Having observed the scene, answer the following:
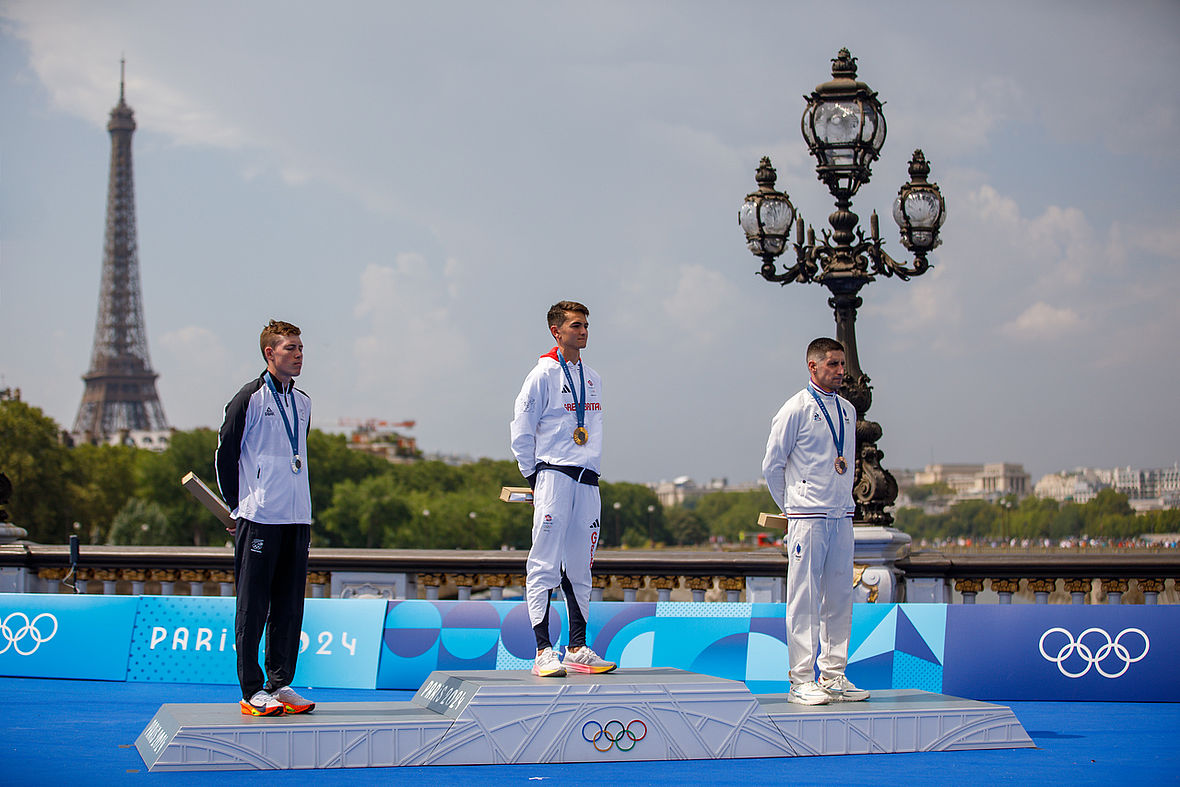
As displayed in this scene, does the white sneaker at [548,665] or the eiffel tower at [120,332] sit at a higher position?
the eiffel tower at [120,332]

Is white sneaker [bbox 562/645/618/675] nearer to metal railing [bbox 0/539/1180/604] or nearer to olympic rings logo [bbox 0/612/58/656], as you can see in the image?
metal railing [bbox 0/539/1180/604]

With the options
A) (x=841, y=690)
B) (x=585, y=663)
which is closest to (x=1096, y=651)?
(x=841, y=690)

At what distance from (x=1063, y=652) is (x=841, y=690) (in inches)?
102

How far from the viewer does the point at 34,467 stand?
242 feet

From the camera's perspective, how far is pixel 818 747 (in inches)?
295

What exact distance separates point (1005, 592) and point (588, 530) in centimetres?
559

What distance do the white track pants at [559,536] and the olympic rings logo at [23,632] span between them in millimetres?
5474

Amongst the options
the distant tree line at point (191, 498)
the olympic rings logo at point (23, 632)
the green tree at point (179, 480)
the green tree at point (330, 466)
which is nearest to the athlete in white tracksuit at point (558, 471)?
the olympic rings logo at point (23, 632)

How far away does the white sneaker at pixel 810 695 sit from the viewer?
8008 millimetres

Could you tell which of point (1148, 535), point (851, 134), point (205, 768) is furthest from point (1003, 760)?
point (1148, 535)

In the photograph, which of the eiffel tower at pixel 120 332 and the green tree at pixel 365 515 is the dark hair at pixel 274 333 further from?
the eiffel tower at pixel 120 332

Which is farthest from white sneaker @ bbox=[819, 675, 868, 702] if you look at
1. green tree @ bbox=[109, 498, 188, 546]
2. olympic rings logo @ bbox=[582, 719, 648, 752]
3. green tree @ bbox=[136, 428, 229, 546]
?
green tree @ bbox=[136, 428, 229, 546]

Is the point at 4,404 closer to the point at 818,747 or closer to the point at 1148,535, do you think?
the point at 1148,535

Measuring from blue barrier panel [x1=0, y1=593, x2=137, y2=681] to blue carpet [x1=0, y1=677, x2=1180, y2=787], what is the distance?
6.70 feet
